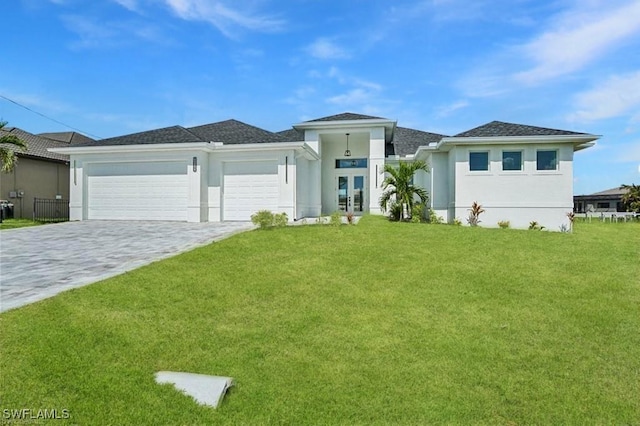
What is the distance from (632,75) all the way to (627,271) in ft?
32.7

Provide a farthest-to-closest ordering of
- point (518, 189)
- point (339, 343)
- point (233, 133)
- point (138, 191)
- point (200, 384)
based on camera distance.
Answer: point (233, 133), point (138, 191), point (518, 189), point (339, 343), point (200, 384)

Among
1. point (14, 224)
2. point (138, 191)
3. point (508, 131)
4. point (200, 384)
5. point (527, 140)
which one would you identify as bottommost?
point (200, 384)

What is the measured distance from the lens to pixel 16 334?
439cm

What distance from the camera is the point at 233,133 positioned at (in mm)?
19688

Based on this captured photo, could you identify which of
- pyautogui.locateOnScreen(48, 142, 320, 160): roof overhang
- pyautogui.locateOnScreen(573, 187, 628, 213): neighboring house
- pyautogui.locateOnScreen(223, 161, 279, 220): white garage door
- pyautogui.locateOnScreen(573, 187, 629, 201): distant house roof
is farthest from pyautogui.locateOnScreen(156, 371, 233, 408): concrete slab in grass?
pyautogui.locateOnScreen(573, 187, 629, 201): distant house roof

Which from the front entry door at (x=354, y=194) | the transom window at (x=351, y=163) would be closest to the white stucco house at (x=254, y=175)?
the transom window at (x=351, y=163)

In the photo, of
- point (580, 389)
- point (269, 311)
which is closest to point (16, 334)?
point (269, 311)

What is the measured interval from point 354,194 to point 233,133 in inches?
316

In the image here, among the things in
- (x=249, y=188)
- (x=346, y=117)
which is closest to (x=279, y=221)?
(x=249, y=188)

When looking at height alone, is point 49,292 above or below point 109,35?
below

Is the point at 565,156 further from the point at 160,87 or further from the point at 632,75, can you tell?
the point at 160,87

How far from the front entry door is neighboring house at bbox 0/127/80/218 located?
16.8m

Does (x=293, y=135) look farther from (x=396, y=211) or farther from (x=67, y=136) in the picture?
(x=67, y=136)

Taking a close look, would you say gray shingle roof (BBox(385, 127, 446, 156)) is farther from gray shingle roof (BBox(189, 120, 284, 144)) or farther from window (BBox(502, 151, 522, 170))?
gray shingle roof (BBox(189, 120, 284, 144))
